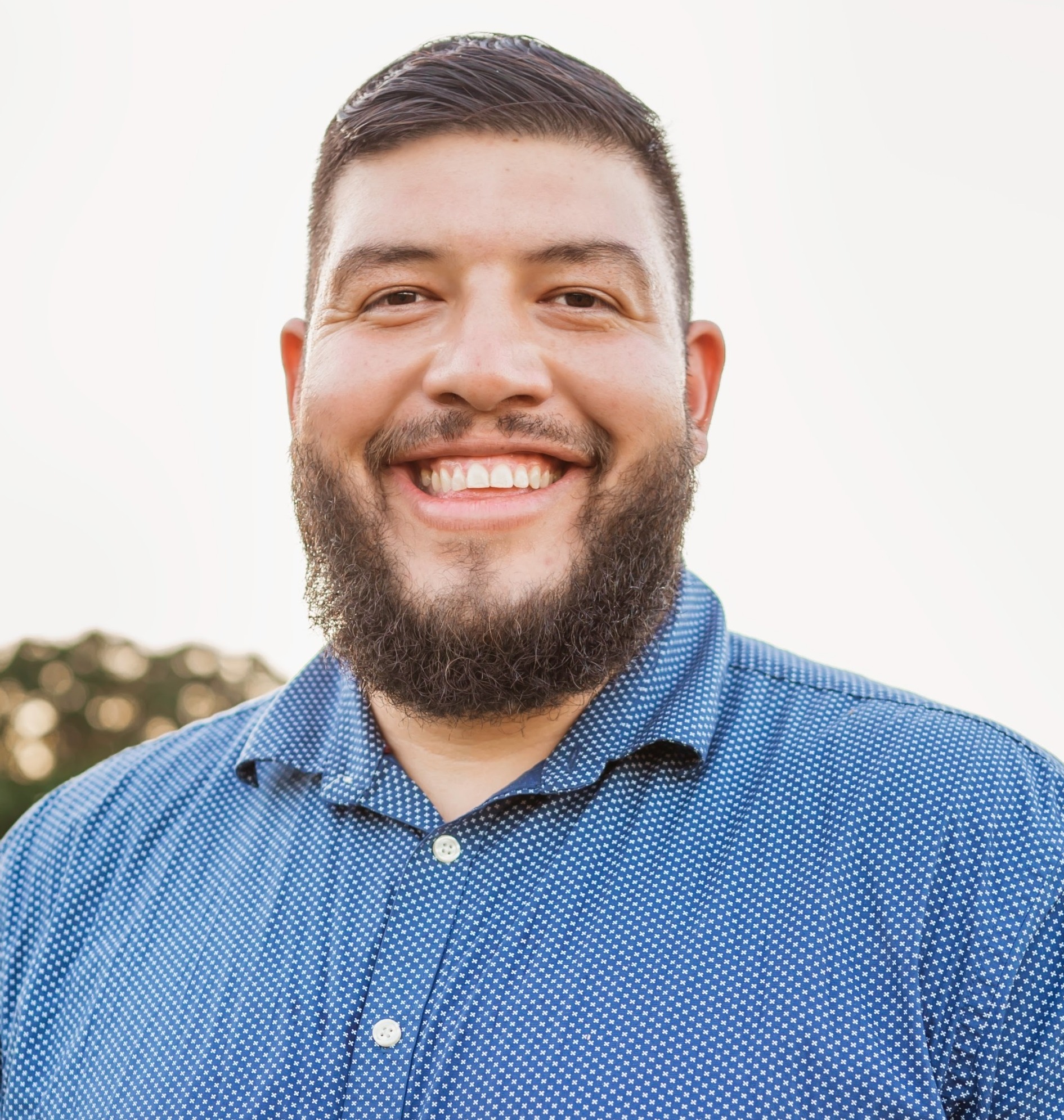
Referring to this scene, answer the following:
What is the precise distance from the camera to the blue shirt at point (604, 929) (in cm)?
197

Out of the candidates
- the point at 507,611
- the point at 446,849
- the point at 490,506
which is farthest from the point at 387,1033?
the point at 490,506

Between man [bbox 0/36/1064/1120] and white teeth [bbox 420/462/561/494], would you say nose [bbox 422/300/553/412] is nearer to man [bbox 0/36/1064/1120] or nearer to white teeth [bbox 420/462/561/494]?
man [bbox 0/36/1064/1120]

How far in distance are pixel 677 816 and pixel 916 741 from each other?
0.49 metres

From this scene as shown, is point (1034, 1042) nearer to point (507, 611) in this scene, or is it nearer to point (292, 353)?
point (507, 611)

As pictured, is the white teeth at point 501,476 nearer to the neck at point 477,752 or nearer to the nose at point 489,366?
the nose at point 489,366

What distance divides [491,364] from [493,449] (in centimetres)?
18

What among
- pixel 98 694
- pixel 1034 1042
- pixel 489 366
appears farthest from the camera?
pixel 98 694

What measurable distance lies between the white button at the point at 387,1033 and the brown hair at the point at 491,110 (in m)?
1.67

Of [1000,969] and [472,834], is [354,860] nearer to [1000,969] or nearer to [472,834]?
[472,834]

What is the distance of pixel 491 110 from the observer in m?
2.57

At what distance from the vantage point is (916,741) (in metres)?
2.30

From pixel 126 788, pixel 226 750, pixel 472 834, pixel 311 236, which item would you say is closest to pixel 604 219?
pixel 311 236

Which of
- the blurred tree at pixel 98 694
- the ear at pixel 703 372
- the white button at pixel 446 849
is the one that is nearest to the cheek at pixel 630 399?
the ear at pixel 703 372

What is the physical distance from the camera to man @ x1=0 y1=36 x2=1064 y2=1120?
→ 2.01m
